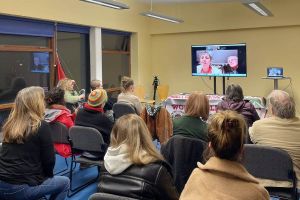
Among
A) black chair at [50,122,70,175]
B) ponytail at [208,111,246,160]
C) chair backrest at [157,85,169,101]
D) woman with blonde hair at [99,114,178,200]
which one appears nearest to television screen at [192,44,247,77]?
chair backrest at [157,85,169,101]

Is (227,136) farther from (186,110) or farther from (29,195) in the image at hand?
(29,195)

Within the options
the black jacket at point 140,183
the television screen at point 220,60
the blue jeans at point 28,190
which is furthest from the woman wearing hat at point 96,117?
the television screen at point 220,60

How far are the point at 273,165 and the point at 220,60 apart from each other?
523 centimetres

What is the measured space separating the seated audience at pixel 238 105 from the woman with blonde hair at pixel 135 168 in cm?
214

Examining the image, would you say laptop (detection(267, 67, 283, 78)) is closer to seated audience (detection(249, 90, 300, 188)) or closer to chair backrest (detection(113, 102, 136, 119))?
chair backrest (detection(113, 102, 136, 119))

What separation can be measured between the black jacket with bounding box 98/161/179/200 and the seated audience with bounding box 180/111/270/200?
29 cm

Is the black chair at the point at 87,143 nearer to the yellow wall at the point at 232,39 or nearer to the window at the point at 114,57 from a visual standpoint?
the window at the point at 114,57

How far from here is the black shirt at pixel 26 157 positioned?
2.40 m

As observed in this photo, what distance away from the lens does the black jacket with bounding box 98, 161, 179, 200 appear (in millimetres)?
1732

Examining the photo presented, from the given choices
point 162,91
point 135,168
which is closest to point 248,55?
point 162,91

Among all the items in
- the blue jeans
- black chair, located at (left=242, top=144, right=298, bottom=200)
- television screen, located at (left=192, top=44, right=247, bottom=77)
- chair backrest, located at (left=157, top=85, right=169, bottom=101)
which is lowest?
the blue jeans

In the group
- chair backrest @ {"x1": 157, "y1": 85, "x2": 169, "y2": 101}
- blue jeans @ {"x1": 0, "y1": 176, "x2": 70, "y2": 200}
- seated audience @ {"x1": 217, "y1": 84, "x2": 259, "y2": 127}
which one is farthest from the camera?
chair backrest @ {"x1": 157, "y1": 85, "x2": 169, "y2": 101}

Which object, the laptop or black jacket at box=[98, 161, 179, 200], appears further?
the laptop

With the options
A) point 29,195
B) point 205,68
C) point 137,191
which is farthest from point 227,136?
point 205,68
